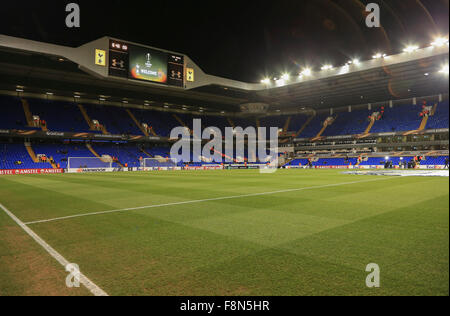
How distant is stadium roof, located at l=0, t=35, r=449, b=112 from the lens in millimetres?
29453

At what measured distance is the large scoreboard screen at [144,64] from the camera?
30.0 meters

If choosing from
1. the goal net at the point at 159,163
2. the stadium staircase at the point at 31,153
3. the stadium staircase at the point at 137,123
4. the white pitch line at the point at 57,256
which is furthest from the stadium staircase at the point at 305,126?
the white pitch line at the point at 57,256

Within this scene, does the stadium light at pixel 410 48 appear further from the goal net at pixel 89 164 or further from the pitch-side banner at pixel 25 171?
the pitch-side banner at pixel 25 171

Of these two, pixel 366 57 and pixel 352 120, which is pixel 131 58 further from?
pixel 352 120

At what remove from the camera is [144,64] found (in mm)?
31250

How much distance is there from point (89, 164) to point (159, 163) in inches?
456

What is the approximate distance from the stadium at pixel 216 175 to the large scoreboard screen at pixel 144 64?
0.45 ft

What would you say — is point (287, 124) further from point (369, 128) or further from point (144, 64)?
point (144, 64)

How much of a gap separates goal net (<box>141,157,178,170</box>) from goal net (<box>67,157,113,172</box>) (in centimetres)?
565


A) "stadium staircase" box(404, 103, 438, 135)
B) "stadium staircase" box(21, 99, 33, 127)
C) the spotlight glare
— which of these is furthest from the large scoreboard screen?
"stadium staircase" box(404, 103, 438, 135)

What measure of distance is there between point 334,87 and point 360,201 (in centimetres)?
3848

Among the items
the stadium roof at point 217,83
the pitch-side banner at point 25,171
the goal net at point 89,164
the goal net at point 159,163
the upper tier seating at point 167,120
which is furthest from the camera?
the goal net at point 159,163

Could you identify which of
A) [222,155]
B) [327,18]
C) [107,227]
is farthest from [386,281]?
[222,155]

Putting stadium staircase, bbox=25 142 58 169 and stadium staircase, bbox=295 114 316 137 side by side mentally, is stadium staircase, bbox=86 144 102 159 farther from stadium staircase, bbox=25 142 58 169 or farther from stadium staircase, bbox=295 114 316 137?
stadium staircase, bbox=295 114 316 137
